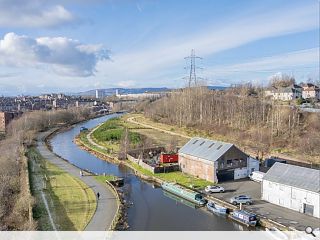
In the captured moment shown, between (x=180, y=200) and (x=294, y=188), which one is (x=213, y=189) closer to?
(x=180, y=200)

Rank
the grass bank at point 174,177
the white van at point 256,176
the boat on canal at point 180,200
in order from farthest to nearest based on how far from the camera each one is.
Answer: the grass bank at point 174,177, the white van at point 256,176, the boat on canal at point 180,200

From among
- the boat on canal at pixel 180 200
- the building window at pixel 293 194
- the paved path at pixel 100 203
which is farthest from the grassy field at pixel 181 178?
the building window at pixel 293 194

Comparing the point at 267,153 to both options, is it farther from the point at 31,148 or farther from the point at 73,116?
the point at 73,116

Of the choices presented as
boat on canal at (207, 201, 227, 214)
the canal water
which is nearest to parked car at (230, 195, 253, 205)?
boat on canal at (207, 201, 227, 214)

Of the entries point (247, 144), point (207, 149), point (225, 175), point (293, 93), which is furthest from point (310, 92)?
point (225, 175)

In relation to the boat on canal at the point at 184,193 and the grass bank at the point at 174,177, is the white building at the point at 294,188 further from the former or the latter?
the grass bank at the point at 174,177
